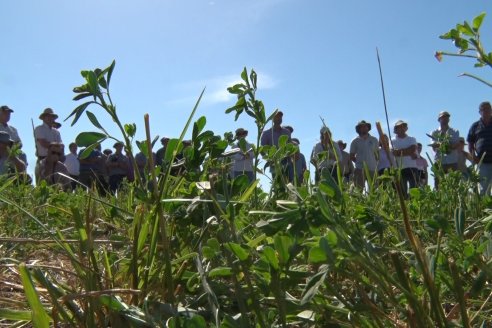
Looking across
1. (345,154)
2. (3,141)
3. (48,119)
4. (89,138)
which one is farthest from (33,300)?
A: (48,119)

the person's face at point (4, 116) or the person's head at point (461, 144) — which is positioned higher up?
the person's face at point (4, 116)

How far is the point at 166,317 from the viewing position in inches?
30.6

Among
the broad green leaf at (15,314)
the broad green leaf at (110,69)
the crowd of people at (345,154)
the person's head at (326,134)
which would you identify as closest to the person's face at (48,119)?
the crowd of people at (345,154)

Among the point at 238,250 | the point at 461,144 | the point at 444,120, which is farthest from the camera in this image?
the point at 444,120

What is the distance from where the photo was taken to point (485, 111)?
5.53 metres

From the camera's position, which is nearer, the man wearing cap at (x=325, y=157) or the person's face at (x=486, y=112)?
the man wearing cap at (x=325, y=157)

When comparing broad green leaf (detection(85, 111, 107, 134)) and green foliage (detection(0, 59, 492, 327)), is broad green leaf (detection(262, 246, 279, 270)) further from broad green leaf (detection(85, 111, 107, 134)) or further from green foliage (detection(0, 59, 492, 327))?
broad green leaf (detection(85, 111, 107, 134))

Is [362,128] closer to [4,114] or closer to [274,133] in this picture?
[274,133]

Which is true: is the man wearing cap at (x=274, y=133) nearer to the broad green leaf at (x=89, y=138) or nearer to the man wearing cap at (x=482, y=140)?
the man wearing cap at (x=482, y=140)

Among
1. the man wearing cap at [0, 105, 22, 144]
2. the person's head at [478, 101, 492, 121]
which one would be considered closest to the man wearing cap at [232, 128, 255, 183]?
the person's head at [478, 101, 492, 121]

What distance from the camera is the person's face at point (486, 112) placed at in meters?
5.29

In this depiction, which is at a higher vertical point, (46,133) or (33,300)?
(46,133)

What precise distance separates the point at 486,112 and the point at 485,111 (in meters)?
0.09

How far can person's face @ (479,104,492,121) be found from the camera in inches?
208
